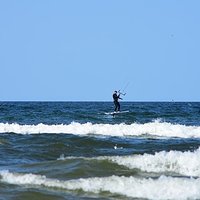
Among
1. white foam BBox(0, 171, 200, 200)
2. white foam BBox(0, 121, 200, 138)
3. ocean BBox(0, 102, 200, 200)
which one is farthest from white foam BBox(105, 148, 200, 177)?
white foam BBox(0, 121, 200, 138)

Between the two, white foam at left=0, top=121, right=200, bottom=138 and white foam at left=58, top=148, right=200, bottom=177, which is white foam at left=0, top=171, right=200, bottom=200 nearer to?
white foam at left=58, top=148, right=200, bottom=177

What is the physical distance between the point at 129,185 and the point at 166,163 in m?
3.06

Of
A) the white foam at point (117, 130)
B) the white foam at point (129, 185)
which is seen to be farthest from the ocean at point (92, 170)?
the white foam at point (117, 130)

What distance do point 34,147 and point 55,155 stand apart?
1.73m

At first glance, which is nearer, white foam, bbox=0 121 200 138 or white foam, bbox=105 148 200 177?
white foam, bbox=105 148 200 177

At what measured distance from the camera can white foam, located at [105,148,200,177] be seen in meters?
11.7

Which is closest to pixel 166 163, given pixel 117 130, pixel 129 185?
pixel 129 185

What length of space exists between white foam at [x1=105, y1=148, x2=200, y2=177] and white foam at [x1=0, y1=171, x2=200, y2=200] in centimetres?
204

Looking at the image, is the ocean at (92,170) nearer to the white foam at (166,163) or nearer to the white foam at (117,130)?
the white foam at (166,163)

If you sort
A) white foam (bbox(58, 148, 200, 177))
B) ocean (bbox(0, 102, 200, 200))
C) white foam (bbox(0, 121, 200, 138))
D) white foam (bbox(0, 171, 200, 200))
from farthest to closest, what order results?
white foam (bbox(0, 121, 200, 138)) → white foam (bbox(58, 148, 200, 177)) → ocean (bbox(0, 102, 200, 200)) → white foam (bbox(0, 171, 200, 200))

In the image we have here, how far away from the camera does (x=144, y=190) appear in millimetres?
8961

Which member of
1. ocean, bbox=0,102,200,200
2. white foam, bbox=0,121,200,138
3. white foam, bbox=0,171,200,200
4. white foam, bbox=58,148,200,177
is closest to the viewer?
white foam, bbox=0,171,200,200

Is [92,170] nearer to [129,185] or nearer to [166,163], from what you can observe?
[166,163]

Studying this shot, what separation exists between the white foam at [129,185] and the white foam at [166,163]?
80.3 inches
